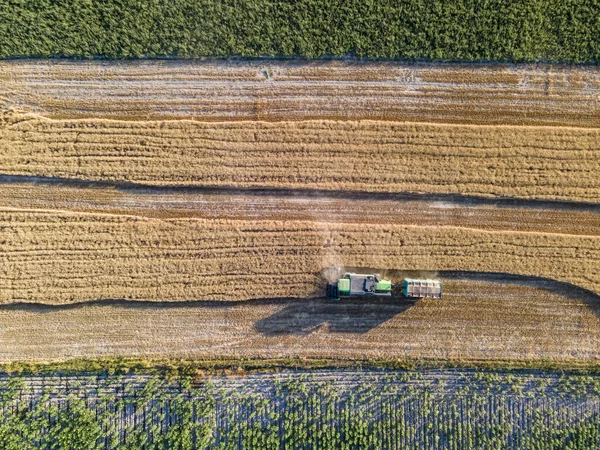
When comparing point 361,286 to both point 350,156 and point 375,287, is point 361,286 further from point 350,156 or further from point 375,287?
point 350,156

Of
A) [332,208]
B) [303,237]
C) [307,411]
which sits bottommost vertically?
[307,411]

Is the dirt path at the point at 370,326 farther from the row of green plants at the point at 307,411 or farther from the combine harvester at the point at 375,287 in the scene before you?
the row of green plants at the point at 307,411

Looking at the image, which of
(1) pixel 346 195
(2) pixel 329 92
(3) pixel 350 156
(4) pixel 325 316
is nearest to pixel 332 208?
(1) pixel 346 195

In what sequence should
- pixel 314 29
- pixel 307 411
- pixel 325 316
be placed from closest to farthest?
pixel 307 411, pixel 314 29, pixel 325 316

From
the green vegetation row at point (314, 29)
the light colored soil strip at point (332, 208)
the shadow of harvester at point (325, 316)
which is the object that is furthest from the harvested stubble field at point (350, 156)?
the shadow of harvester at point (325, 316)

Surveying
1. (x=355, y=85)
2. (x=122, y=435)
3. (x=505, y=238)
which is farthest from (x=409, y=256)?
(x=122, y=435)

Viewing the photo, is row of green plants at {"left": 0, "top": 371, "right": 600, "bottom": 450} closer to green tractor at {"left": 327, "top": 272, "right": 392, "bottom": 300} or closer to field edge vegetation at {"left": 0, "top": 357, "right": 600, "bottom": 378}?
field edge vegetation at {"left": 0, "top": 357, "right": 600, "bottom": 378}

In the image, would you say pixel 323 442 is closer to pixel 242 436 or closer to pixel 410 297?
pixel 242 436
